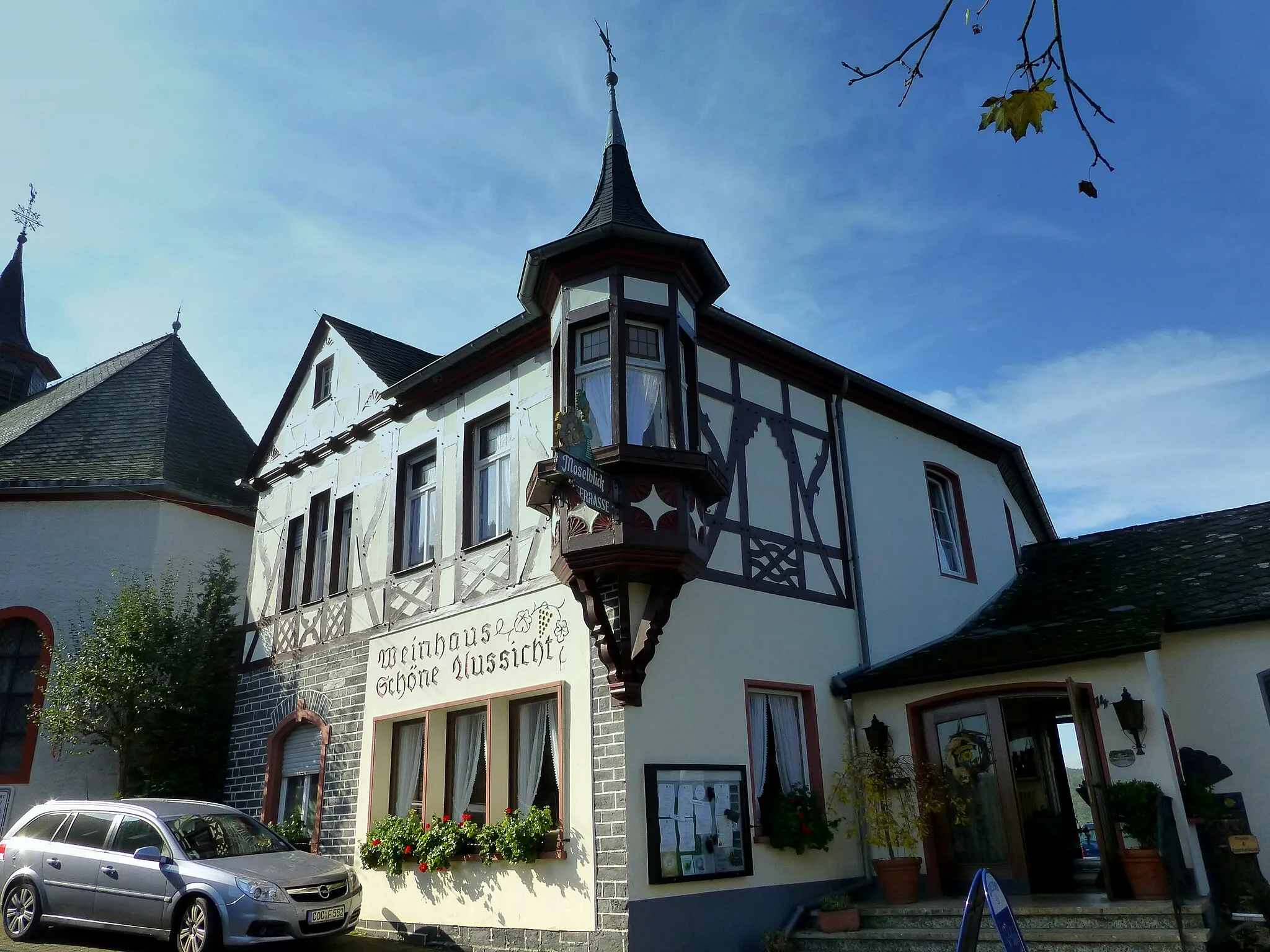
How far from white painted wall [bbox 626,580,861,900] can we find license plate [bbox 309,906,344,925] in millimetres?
2991

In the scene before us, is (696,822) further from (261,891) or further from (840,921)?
(261,891)

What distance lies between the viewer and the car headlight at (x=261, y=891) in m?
9.07

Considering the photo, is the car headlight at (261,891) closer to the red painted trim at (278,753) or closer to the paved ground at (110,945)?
the paved ground at (110,945)

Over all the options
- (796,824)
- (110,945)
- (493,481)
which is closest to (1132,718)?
(796,824)

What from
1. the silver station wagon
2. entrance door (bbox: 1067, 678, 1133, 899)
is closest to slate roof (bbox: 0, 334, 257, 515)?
the silver station wagon

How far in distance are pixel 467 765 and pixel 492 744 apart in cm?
73

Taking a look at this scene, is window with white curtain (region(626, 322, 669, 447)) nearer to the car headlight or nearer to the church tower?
the car headlight

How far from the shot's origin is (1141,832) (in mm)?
9055

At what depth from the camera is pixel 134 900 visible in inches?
378

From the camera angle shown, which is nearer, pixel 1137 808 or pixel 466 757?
pixel 1137 808

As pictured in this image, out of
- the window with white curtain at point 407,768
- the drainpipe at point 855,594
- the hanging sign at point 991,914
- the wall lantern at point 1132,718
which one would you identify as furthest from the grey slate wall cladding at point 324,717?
the hanging sign at point 991,914

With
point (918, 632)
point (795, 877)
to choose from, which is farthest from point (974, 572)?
point (795, 877)

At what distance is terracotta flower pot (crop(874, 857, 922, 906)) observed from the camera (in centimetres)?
1026

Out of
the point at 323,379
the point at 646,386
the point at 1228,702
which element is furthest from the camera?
the point at 323,379
